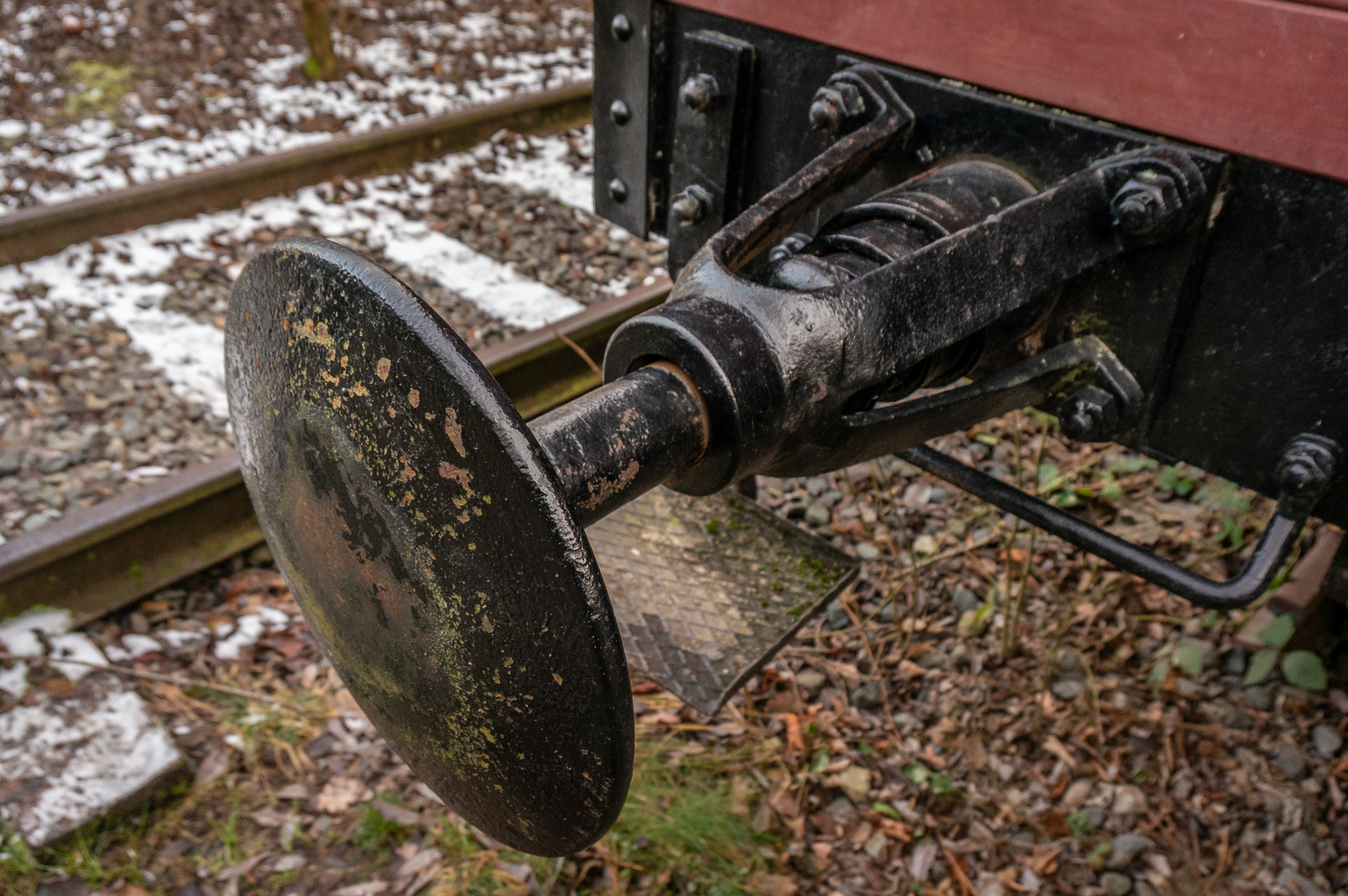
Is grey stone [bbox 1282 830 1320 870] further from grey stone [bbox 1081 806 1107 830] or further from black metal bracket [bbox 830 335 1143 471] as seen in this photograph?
black metal bracket [bbox 830 335 1143 471]

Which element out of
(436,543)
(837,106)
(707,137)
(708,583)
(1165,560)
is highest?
(837,106)

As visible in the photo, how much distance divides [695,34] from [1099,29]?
2.73 feet

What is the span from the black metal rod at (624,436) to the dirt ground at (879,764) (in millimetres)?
1556

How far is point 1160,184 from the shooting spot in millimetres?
1418

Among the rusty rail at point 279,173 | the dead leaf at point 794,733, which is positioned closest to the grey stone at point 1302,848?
the dead leaf at point 794,733

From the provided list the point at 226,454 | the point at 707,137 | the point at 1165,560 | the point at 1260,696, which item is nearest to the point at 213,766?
the point at 226,454

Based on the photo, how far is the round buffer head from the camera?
0.96 metres

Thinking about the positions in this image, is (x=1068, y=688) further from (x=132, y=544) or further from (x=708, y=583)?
(x=132, y=544)

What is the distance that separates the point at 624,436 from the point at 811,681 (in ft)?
6.77

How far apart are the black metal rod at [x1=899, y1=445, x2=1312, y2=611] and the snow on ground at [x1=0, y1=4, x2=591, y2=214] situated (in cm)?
469

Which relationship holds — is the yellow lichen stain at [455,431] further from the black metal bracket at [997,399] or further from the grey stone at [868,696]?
the grey stone at [868,696]

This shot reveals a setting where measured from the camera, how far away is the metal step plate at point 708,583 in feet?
6.15

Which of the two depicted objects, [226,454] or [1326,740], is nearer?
[1326,740]

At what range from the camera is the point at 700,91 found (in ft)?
6.60
